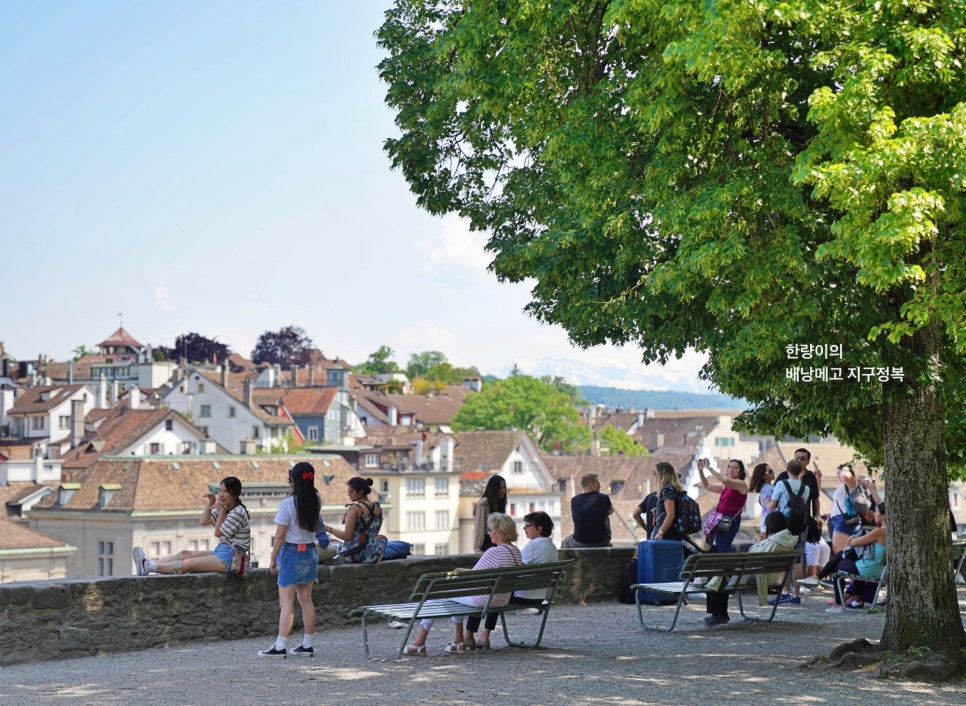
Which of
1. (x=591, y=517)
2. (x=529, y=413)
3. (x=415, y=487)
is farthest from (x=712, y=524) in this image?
(x=529, y=413)

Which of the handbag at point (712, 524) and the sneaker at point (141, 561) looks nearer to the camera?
the sneaker at point (141, 561)

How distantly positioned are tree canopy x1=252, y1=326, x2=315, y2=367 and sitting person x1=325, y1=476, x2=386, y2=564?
6242 inches

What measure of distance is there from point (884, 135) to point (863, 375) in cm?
204

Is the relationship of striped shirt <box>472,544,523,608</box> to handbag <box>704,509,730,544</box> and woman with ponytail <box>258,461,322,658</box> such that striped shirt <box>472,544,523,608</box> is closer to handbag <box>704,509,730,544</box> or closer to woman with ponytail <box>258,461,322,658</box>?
woman with ponytail <box>258,461,322,658</box>

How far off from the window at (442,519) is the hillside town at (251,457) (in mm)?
93

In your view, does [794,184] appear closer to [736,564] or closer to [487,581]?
[487,581]

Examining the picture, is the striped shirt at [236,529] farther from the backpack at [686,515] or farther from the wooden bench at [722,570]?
the backpack at [686,515]

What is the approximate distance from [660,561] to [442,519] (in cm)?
7309

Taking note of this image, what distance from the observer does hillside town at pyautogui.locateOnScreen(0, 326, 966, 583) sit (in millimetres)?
63125

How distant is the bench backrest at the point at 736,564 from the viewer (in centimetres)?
1213

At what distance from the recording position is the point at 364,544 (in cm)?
1319

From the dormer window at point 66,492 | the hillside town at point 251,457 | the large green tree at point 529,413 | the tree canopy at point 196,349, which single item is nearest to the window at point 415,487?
the hillside town at point 251,457

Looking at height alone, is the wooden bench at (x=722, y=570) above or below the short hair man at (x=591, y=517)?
below

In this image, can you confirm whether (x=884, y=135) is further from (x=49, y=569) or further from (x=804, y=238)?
(x=49, y=569)
